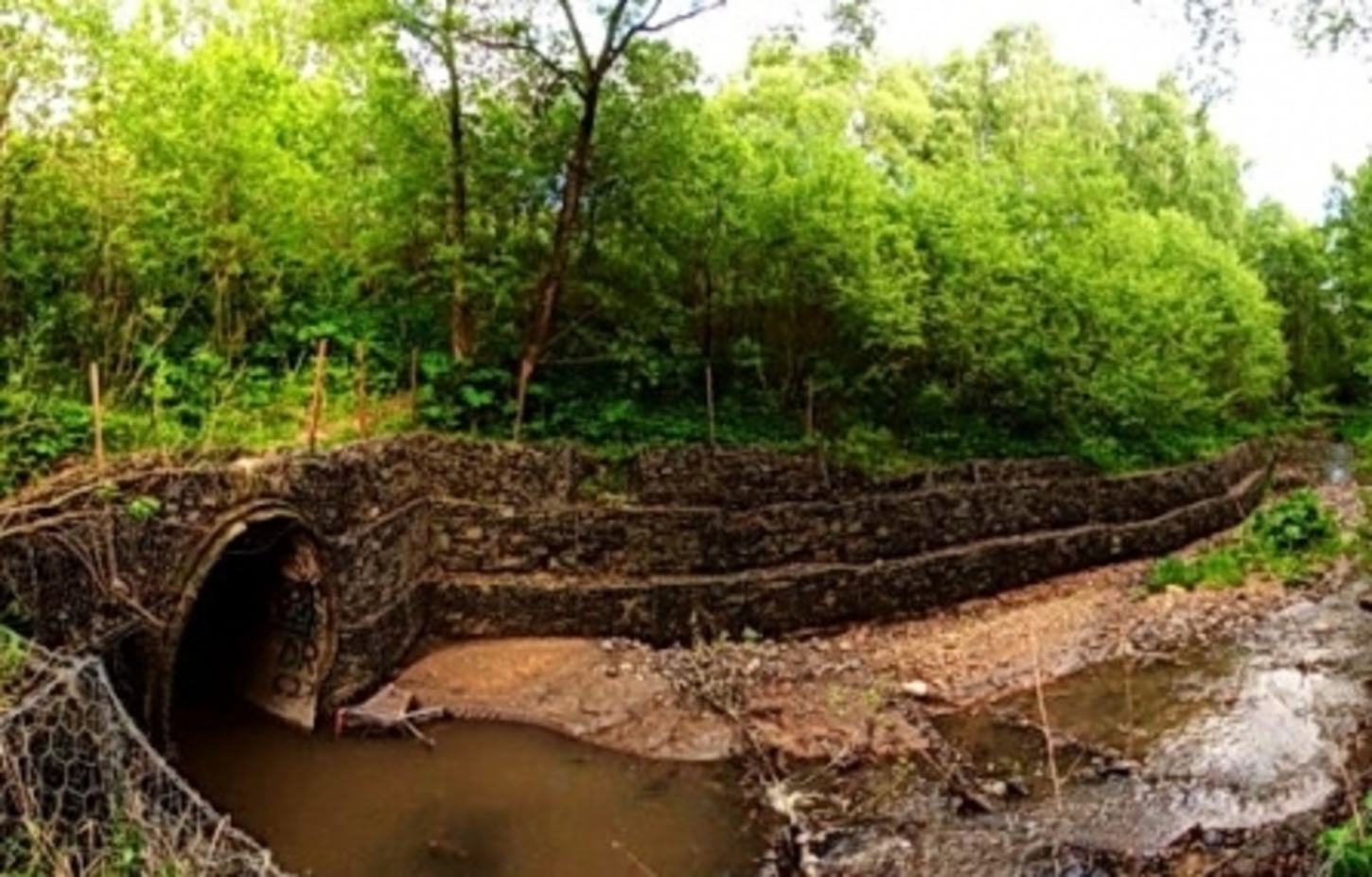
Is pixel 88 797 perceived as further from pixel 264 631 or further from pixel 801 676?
pixel 801 676

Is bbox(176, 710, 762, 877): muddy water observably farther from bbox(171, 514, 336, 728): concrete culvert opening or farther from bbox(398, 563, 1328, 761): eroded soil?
bbox(398, 563, 1328, 761): eroded soil

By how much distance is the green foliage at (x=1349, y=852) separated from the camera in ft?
21.2

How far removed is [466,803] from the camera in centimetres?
1168

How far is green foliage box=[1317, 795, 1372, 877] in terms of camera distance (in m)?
6.47

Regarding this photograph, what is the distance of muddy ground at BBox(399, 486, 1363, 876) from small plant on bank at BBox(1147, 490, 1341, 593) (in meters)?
0.41

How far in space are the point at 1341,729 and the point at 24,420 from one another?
13.6m

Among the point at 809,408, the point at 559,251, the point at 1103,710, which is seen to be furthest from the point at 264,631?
the point at 1103,710

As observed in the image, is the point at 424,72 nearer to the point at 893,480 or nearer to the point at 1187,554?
the point at 893,480

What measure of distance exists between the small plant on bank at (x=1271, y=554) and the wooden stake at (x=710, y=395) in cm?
741

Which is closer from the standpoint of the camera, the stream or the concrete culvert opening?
the stream

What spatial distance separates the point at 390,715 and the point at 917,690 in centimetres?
619

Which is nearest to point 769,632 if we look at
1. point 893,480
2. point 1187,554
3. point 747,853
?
point 893,480

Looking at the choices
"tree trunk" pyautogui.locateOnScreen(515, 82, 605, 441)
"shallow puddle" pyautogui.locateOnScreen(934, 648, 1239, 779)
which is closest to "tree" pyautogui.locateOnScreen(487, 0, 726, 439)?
"tree trunk" pyautogui.locateOnScreen(515, 82, 605, 441)

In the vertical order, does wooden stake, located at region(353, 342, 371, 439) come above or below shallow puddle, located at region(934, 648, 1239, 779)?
above
